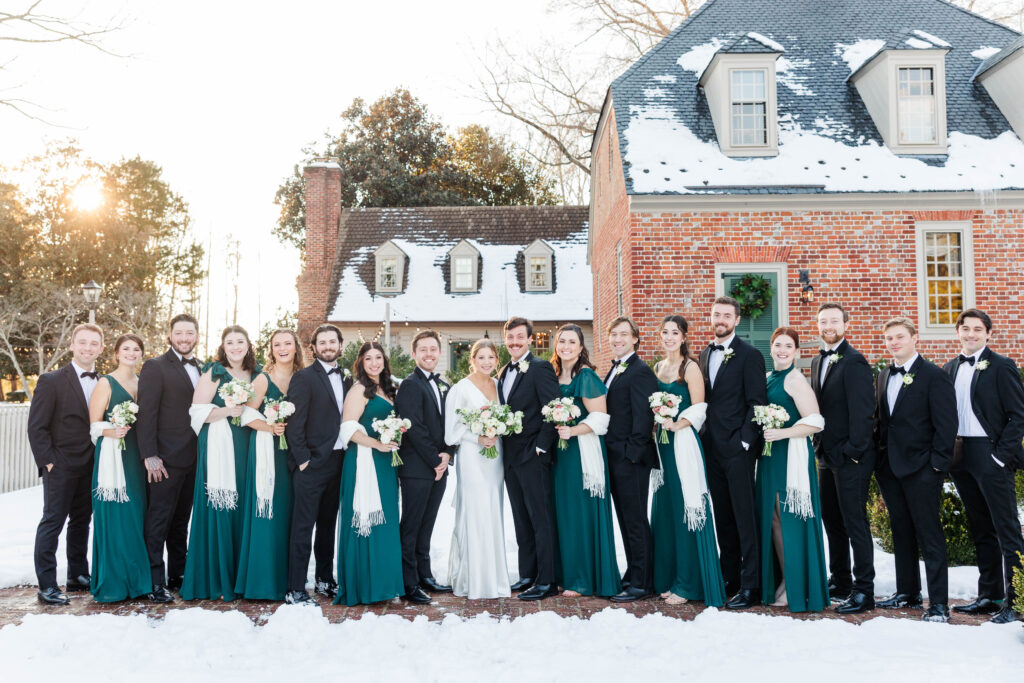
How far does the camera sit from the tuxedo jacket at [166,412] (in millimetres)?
5914

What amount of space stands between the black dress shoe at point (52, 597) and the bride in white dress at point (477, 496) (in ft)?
9.69

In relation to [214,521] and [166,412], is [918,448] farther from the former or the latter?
[166,412]

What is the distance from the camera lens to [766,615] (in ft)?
17.7

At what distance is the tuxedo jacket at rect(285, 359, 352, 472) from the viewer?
19.1 feet

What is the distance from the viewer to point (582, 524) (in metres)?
6.04

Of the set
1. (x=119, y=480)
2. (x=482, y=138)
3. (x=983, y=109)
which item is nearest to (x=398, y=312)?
(x=482, y=138)

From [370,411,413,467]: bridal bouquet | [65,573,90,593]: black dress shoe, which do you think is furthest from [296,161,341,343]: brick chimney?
[370,411,413,467]: bridal bouquet

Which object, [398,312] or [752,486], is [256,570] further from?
[398,312]

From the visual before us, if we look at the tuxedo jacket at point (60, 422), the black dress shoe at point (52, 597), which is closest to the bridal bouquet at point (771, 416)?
the tuxedo jacket at point (60, 422)

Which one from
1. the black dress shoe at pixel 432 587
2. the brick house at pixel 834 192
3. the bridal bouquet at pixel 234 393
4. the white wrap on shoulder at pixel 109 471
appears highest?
the brick house at pixel 834 192

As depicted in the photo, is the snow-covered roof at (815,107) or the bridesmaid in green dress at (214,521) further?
the snow-covered roof at (815,107)

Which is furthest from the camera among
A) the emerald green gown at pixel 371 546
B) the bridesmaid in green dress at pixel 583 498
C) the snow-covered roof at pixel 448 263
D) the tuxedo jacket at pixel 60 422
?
the snow-covered roof at pixel 448 263

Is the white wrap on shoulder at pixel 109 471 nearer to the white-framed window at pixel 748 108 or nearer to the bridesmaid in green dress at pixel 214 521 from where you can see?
the bridesmaid in green dress at pixel 214 521

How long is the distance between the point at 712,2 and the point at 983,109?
562 centimetres
